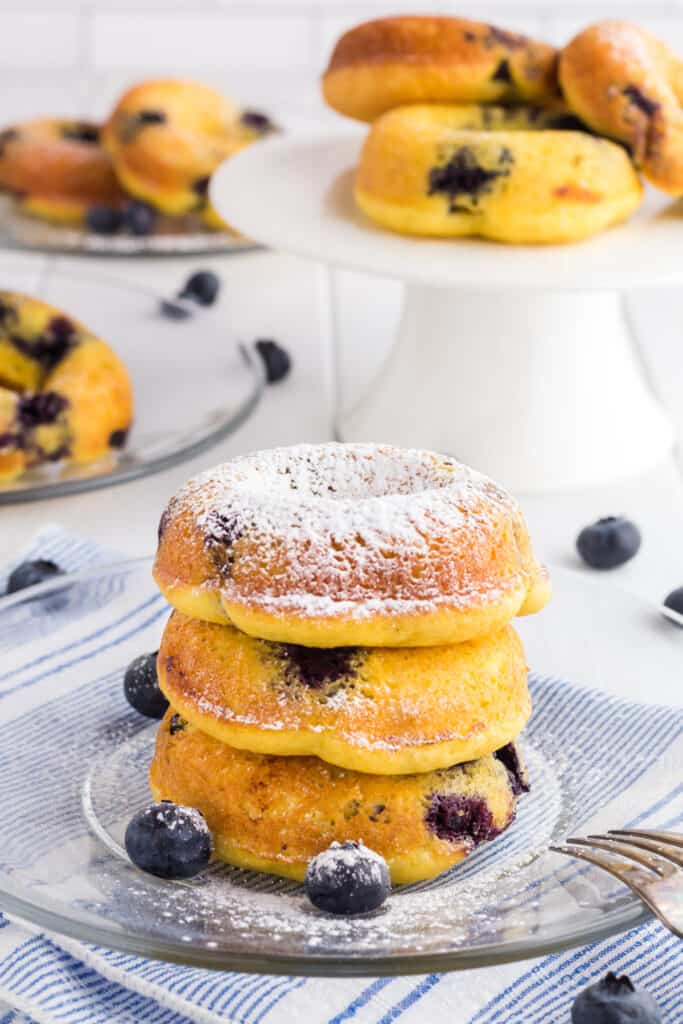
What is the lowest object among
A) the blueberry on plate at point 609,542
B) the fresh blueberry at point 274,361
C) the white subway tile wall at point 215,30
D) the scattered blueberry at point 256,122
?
the white subway tile wall at point 215,30

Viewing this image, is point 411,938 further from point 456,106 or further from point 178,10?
point 178,10

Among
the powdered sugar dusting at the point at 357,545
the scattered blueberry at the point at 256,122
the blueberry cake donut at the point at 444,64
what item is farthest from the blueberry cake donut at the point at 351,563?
the scattered blueberry at the point at 256,122

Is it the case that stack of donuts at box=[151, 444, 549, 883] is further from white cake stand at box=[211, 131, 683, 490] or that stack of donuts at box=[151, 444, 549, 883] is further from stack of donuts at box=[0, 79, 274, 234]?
stack of donuts at box=[0, 79, 274, 234]

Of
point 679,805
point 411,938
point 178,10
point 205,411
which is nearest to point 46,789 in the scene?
point 411,938

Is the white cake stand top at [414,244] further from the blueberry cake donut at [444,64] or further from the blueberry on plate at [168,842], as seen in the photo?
the blueberry on plate at [168,842]

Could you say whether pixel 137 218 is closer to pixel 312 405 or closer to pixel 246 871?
pixel 312 405
